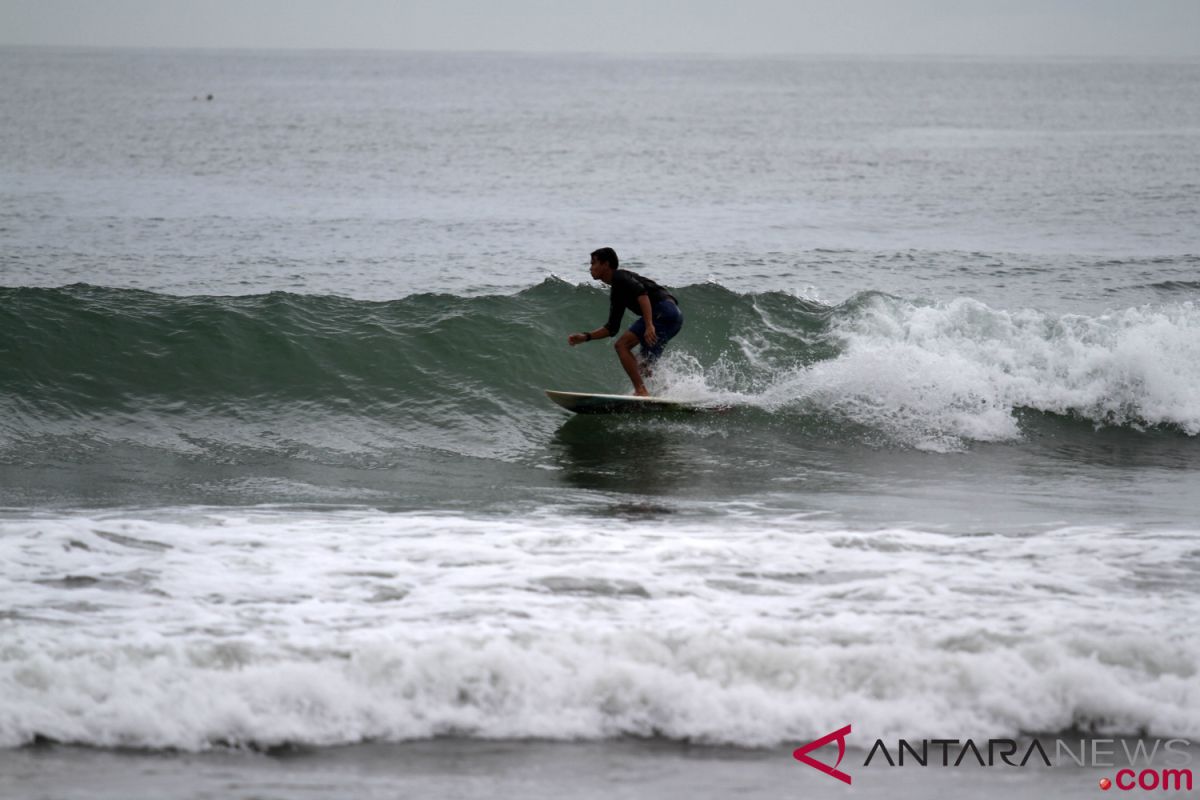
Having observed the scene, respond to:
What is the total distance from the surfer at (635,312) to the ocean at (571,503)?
60cm

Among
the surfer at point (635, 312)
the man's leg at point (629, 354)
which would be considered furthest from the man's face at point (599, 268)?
the man's leg at point (629, 354)

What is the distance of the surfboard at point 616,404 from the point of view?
11078mm

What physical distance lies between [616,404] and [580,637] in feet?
17.9

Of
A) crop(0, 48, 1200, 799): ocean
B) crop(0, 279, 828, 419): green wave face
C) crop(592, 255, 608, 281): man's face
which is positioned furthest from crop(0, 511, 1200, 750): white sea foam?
crop(0, 279, 828, 419): green wave face

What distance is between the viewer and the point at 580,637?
228 inches

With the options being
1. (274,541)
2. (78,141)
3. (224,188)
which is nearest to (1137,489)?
(274,541)

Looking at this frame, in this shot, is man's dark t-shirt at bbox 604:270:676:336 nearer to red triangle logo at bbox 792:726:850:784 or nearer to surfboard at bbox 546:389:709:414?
surfboard at bbox 546:389:709:414

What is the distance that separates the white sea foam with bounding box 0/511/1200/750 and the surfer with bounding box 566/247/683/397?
3.59m

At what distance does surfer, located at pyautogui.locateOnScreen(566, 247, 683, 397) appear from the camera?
1066cm

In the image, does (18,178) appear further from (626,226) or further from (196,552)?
(196,552)

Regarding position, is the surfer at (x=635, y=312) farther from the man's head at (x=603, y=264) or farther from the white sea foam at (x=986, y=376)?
the white sea foam at (x=986, y=376)

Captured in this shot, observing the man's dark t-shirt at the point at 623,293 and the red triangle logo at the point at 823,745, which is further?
the man's dark t-shirt at the point at 623,293

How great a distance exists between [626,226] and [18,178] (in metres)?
16.5

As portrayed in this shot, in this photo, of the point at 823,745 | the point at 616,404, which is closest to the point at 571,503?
the point at 616,404
